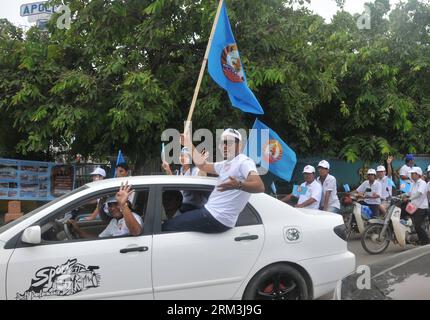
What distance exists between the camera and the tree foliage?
831cm

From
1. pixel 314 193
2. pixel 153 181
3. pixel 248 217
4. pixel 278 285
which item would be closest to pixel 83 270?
pixel 153 181

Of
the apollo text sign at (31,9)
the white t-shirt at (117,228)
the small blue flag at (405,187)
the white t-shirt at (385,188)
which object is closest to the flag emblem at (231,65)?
the white t-shirt at (117,228)

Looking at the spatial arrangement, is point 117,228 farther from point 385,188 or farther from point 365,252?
point 385,188

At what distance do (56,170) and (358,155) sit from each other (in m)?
7.16

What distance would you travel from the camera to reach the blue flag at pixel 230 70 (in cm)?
622

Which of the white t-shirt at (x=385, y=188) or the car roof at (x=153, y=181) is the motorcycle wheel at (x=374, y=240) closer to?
the white t-shirt at (x=385, y=188)

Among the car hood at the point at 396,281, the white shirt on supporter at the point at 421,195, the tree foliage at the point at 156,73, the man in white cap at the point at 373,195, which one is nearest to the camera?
the car hood at the point at 396,281

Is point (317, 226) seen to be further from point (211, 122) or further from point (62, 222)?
point (211, 122)

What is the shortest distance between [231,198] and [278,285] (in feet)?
2.99

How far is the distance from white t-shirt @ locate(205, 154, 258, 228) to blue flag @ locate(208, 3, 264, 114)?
199 cm

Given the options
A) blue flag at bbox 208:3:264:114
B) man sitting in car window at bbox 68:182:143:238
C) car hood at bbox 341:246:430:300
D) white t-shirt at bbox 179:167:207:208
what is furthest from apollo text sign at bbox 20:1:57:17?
car hood at bbox 341:246:430:300

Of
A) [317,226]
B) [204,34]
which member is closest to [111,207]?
[317,226]

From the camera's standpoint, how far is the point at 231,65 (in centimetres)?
631

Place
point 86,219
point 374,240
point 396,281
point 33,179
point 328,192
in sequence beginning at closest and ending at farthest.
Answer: point 396,281, point 86,219, point 328,192, point 374,240, point 33,179
